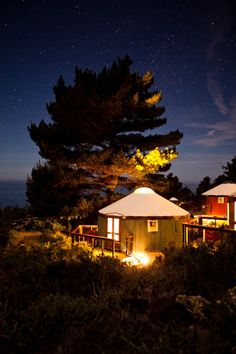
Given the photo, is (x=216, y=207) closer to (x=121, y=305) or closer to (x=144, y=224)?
(x=144, y=224)

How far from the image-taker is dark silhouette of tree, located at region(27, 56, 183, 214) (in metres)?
16.4

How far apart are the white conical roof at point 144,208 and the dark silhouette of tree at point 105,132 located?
8.45ft

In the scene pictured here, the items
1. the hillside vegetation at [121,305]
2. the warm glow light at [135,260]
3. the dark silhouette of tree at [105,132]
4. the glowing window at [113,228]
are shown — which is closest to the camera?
the hillside vegetation at [121,305]

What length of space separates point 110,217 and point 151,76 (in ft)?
30.8

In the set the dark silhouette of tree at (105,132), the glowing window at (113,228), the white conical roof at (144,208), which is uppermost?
the dark silhouette of tree at (105,132)

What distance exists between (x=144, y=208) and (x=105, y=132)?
225 inches

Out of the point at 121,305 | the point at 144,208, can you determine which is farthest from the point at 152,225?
the point at 121,305

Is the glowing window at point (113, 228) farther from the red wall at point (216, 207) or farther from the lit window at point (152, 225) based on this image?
the red wall at point (216, 207)

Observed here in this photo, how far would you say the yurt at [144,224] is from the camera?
524 inches

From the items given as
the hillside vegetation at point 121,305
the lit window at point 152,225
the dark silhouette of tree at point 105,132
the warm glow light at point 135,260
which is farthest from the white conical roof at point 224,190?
the hillside vegetation at point 121,305

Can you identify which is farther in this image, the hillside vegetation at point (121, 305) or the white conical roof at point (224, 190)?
the white conical roof at point (224, 190)

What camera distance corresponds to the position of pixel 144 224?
13.4 m

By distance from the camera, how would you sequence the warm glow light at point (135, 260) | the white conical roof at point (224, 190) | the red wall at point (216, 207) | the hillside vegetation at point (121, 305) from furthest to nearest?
1. the red wall at point (216, 207)
2. the white conical roof at point (224, 190)
3. the warm glow light at point (135, 260)
4. the hillside vegetation at point (121, 305)

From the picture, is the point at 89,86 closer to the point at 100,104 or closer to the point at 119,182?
the point at 100,104
